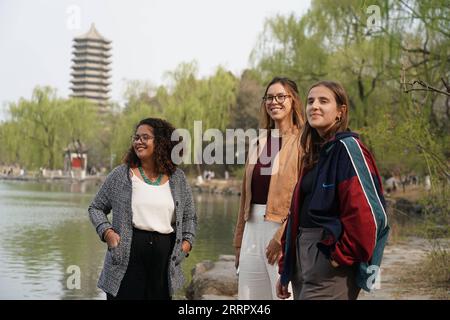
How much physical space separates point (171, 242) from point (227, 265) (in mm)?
4377

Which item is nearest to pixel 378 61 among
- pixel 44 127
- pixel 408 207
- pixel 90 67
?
pixel 408 207

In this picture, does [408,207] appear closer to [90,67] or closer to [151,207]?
A: [151,207]

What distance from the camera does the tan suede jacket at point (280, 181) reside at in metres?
2.69

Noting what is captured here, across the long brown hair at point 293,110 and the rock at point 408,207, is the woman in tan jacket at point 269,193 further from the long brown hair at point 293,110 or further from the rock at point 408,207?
the rock at point 408,207

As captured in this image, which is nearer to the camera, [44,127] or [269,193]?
[269,193]

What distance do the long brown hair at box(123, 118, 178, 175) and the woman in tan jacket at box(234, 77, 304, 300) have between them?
0.38 m

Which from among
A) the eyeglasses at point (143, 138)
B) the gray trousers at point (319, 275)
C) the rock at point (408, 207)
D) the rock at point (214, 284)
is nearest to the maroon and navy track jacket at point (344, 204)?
the gray trousers at point (319, 275)

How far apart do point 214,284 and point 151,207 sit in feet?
11.1

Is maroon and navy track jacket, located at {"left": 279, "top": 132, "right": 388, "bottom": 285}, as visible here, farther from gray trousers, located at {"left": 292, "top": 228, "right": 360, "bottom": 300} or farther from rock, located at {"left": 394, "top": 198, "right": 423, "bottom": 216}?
rock, located at {"left": 394, "top": 198, "right": 423, "bottom": 216}

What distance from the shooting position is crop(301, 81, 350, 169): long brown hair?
7.68 ft

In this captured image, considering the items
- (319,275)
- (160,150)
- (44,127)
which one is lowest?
(319,275)

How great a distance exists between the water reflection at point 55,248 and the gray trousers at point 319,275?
190 inches

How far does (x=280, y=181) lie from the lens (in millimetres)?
2727
